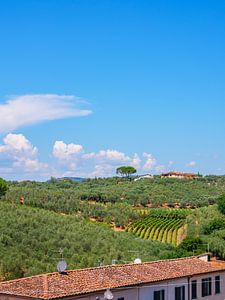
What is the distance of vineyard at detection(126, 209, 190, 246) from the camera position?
69875 mm

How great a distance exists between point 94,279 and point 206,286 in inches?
321

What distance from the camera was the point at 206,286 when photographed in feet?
99.9

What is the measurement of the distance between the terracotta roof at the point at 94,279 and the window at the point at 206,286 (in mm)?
524

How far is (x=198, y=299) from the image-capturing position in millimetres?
29500

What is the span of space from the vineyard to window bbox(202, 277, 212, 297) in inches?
1384

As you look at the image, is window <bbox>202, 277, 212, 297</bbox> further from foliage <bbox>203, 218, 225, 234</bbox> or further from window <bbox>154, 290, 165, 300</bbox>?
foliage <bbox>203, 218, 225, 234</bbox>

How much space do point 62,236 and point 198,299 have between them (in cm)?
2106

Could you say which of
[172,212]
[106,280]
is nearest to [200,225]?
[172,212]

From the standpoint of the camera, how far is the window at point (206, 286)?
98.9ft

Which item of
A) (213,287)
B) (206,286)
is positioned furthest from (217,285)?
(206,286)

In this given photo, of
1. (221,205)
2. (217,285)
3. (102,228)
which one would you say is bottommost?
(217,285)

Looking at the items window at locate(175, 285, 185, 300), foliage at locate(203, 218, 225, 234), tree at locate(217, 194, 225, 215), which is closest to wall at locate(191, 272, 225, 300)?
window at locate(175, 285, 185, 300)

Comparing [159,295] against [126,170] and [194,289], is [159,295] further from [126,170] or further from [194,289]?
[126,170]

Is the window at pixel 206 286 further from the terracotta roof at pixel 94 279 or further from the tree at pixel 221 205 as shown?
the tree at pixel 221 205
